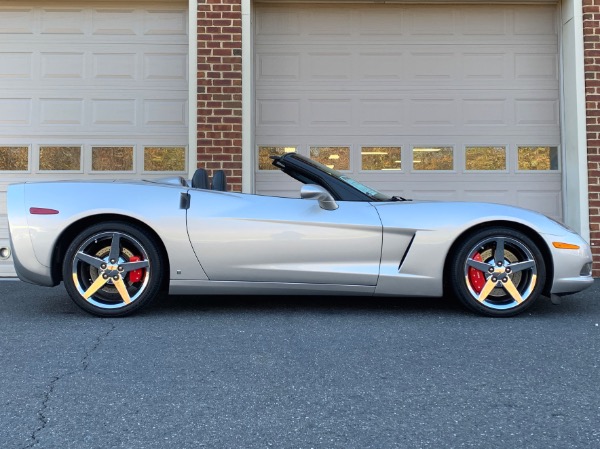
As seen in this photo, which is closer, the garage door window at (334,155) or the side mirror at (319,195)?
the side mirror at (319,195)

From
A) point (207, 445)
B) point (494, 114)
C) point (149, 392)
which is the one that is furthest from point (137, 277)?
point (494, 114)

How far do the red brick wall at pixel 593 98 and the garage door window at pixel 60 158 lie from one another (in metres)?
6.13

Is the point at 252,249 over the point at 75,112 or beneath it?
beneath

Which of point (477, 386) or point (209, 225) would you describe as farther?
point (209, 225)

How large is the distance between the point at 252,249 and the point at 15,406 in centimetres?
180

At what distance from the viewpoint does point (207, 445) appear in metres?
1.72

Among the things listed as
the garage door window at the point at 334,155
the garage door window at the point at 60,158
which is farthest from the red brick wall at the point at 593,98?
the garage door window at the point at 60,158

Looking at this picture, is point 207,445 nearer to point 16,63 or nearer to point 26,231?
point 26,231

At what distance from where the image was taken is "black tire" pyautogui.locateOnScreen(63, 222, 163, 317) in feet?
11.7

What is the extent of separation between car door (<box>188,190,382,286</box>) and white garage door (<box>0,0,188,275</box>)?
3.25 meters

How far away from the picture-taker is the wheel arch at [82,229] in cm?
362

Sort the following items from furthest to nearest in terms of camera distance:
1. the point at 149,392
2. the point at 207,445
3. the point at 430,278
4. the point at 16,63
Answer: the point at 16,63, the point at 430,278, the point at 149,392, the point at 207,445

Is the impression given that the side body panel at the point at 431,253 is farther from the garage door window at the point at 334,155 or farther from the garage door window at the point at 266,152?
the garage door window at the point at 266,152

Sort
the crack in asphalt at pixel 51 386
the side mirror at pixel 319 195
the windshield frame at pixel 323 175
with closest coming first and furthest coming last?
the crack in asphalt at pixel 51 386
the side mirror at pixel 319 195
the windshield frame at pixel 323 175
